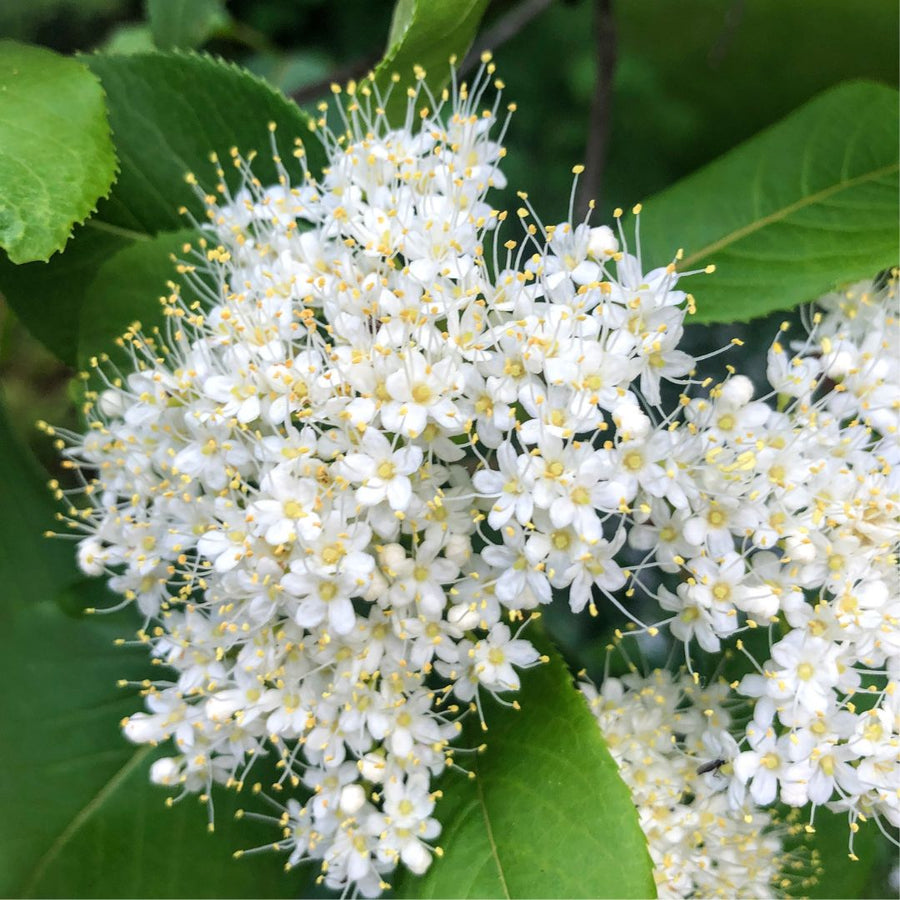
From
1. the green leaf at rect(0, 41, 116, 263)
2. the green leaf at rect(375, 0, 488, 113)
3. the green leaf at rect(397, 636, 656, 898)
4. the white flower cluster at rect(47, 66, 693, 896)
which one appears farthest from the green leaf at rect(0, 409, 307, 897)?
the green leaf at rect(375, 0, 488, 113)

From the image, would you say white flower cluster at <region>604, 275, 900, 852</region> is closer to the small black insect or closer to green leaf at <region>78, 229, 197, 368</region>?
the small black insect

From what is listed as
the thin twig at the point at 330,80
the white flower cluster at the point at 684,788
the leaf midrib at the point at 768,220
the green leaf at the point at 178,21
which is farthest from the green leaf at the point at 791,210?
the green leaf at the point at 178,21

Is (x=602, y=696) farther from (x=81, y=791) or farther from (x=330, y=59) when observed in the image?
(x=330, y=59)

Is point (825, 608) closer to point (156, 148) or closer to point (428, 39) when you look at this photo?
point (428, 39)

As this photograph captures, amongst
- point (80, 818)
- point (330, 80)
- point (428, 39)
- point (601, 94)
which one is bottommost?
point (80, 818)

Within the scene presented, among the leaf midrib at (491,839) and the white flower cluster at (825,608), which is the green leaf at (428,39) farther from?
the leaf midrib at (491,839)

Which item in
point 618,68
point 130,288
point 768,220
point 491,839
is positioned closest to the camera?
point 491,839

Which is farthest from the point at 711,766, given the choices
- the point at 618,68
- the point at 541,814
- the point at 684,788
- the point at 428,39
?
the point at 618,68
